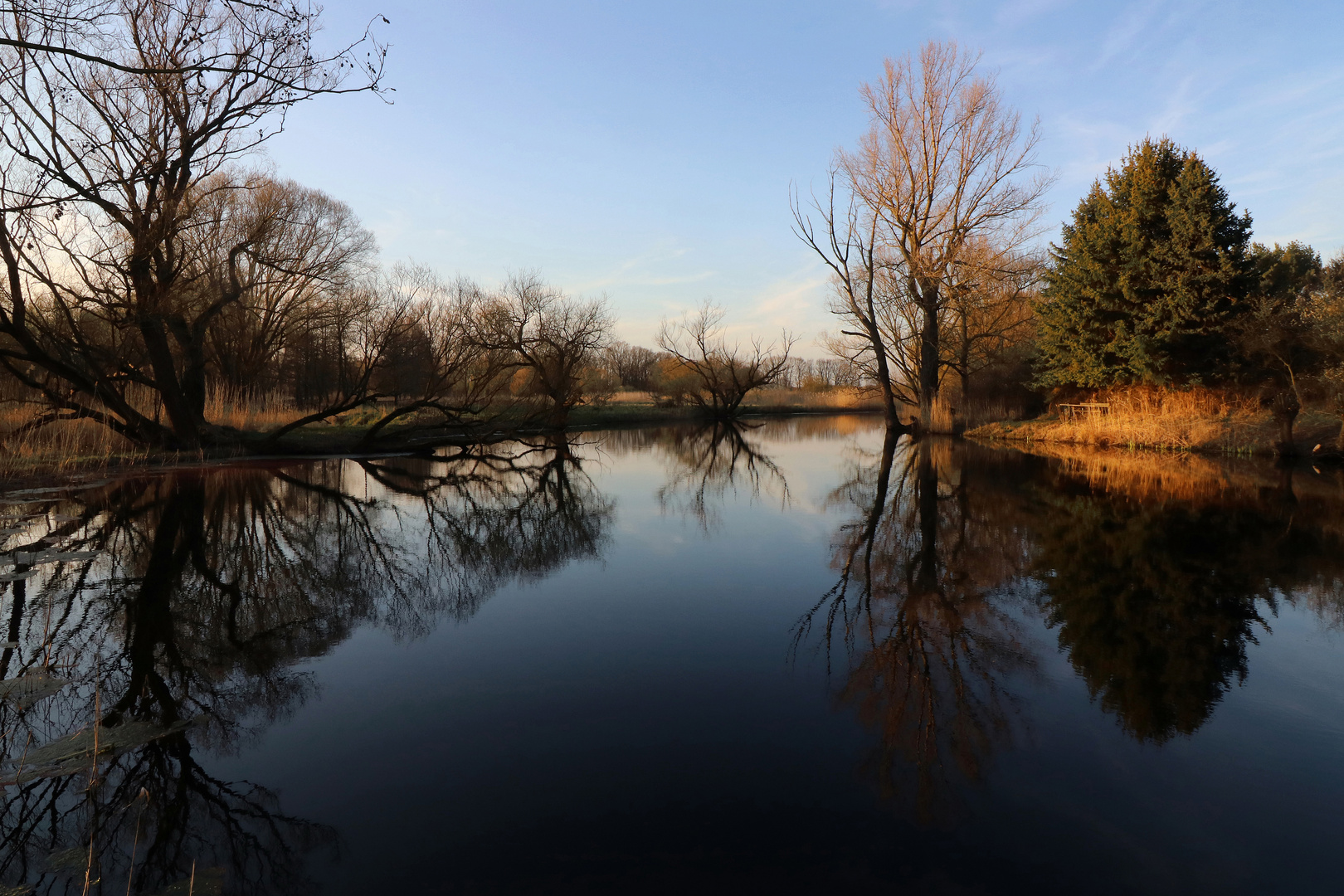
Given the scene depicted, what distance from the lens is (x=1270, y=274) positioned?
82.3 ft

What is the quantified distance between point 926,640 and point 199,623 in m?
4.66

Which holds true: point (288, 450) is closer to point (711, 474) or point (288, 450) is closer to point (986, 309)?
point (711, 474)

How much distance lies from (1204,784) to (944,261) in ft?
73.9

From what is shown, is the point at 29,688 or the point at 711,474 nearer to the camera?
the point at 29,688

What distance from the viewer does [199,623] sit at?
15.4 ft

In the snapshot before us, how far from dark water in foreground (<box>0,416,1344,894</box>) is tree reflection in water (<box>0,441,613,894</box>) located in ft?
0.07

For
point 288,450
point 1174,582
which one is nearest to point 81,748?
point 1174,582

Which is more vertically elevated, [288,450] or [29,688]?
[288,450]

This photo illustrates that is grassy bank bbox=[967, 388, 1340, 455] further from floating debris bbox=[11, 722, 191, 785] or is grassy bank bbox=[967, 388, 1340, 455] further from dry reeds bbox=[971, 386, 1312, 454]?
floating debris bbox=[11, 722, 191, 785]

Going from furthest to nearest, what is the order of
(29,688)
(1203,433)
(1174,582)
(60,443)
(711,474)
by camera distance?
(1203,433) → (711,474) → (60,443) → (1174,582) → (29,688)

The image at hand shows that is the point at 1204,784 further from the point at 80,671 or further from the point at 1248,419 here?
the point at 1248,419

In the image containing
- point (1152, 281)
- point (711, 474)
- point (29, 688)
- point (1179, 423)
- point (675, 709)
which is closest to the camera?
point (675, 709)

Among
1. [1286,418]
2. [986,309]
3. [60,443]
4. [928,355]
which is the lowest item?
[60,443]

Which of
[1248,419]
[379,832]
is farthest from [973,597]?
[1248,419]
